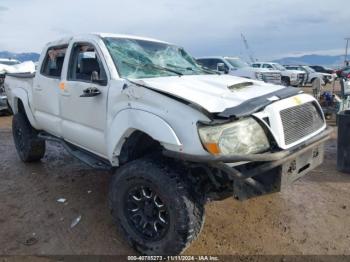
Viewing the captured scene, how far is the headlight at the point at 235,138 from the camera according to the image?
2.48m

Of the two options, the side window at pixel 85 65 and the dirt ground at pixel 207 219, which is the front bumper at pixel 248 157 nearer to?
the dirt ground at pixel 207 219

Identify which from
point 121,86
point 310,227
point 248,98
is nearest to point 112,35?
point 121,86

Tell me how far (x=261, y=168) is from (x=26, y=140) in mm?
4241

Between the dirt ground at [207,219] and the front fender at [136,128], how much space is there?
87cm

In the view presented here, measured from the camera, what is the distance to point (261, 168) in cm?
252

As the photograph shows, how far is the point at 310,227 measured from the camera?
11.3ft

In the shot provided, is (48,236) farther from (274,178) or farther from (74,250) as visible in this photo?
(274,178)

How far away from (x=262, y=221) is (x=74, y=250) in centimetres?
197

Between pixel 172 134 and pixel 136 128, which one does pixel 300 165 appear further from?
pixel 136 128

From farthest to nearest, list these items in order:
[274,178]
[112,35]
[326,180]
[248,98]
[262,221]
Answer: [326,180] < [112,35] < [262,221] < [248,98] < [274,178]

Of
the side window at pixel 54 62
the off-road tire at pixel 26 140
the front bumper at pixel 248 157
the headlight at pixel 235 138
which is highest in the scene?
the side window at pixel 54 62

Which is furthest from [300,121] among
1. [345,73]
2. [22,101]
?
[345,73]

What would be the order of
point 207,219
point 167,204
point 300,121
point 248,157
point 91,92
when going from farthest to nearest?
point 207,219
point 91,92
point 300,121
point 167,204
point 248,157

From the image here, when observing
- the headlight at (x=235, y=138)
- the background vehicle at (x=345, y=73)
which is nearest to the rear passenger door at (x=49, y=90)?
the headlight at (x=235, y=138)
